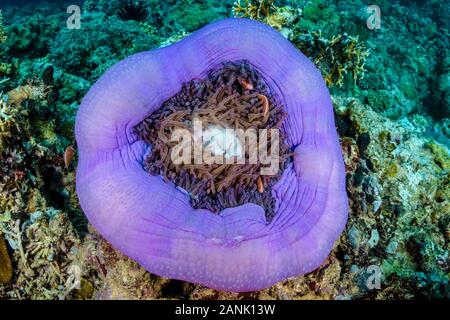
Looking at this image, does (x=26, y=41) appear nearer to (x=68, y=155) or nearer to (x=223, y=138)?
(x=68, y=155)

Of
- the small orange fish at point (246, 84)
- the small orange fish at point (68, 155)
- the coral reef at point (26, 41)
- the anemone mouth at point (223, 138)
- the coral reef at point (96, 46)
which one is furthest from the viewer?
the coral reef at point (26, 41)

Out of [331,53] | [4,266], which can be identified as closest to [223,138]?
[4,266]

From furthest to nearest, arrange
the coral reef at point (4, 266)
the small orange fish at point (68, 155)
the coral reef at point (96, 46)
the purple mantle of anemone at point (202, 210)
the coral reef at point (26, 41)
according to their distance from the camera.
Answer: the coral reef at point (26, 41) < the coral reef at point (96, 46) < the small orange fish at point (68, 155) < the coral reef at point (4, 266) < the purple mantle of anemone at point (202, 210)

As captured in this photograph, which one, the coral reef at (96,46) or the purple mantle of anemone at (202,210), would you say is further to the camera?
the coral reef at (96,46)

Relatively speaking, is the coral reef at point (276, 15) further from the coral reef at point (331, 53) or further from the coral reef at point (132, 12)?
the coral reef at point (132, 12)

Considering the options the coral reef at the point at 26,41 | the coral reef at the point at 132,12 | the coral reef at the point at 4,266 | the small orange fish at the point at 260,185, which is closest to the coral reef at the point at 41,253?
the coral reef at the point at 4,266
